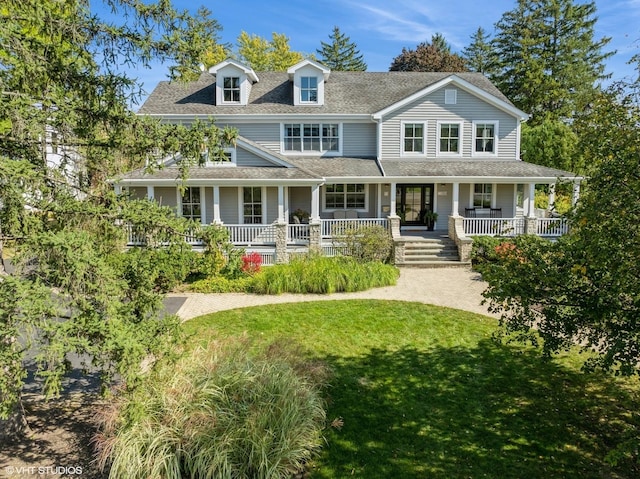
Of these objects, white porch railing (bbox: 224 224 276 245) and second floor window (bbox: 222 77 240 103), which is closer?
white porch railing (bbox: 224 224 276 245)

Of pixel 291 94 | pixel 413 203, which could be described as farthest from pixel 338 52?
pixel 413 203

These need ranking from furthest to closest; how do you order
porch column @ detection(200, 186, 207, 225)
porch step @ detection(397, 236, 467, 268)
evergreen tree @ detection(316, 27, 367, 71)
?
evergreen tree @ detection(316, 27, 367, 71)
porch column @ detection(200, 186, 207, 225)
porch step @ detection(397, 236, 467, 268)

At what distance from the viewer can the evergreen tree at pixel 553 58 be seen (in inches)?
1364

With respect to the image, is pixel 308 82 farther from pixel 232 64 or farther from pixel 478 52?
pixel 478 52

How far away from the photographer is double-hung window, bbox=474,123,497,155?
21.0m

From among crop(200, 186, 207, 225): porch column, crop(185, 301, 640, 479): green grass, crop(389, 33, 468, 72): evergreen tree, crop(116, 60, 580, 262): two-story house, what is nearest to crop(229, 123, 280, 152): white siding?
crop(116, 60, 580, 262): two-story house

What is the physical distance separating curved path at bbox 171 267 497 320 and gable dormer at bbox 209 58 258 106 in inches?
469

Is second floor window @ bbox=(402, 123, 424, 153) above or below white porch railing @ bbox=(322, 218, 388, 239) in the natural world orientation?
above

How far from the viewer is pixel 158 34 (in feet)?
16.3

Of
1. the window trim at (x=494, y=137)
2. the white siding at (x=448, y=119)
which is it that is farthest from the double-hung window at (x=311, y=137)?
the window trim at (x=494, y=137)

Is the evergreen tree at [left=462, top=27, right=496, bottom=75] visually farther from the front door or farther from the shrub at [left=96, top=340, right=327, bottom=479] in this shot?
the shrub at [left=96, top=340, right=327, bottom=479]

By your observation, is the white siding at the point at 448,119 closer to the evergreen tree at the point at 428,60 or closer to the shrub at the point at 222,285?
the shrub at the point at 222,285

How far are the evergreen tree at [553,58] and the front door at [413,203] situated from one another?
64.2ft

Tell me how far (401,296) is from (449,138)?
11471mm
